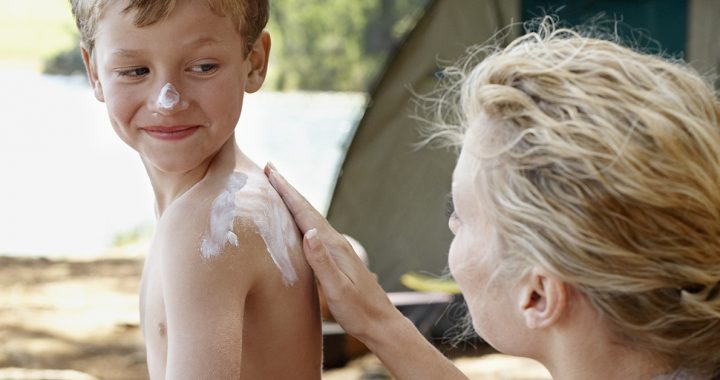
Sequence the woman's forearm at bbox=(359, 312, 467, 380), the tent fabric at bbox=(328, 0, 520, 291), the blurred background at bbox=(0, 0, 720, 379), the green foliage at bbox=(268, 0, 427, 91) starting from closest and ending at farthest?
the woman's forearm at bbox=(359, 312, 467, 380), the blurred background at bbox=(0, 0, 720, 379), the tent fabric at bbox=(328, 0, 520, 291), the green foliage at bbox=(268, 0, 427, 91)

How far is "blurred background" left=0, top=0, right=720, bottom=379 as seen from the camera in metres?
5.62

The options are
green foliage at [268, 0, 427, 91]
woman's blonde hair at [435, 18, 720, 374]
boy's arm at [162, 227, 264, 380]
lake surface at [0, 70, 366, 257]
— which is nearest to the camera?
woman's blonde hair at [435, 18, 720, 374]

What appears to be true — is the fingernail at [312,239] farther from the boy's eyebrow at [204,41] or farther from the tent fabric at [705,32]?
the tent fabric at [705,32]

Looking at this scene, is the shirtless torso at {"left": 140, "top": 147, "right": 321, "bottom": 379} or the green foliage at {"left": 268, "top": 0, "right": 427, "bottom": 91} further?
the green foliage at {"left": 268, "top": 0, "right": 427, "bottom": 91}

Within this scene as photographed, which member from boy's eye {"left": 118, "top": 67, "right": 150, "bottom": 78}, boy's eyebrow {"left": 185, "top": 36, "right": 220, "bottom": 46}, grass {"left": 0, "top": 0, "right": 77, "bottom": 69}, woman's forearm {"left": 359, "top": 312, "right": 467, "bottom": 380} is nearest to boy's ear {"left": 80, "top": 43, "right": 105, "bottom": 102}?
boy's eye {"left": 118, "top": 67, "right": 150, "bottom": 78}

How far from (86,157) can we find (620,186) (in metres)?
10.1

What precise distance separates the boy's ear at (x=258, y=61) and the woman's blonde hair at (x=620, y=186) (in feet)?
1.65

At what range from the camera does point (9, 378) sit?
5.27 meters

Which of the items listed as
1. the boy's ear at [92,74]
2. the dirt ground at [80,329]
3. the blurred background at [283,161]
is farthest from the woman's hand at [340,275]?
the dirt ground at [80,329]

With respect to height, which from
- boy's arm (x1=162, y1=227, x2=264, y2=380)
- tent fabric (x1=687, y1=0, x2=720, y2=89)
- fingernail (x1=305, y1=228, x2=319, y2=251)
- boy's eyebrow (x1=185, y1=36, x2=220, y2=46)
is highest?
tent fabric (x1=687, y1=0, x2=720, y2=89)

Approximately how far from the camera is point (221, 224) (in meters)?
1.66

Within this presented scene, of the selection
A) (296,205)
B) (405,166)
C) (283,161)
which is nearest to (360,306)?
(296,205)

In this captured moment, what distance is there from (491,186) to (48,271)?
6.62 metres

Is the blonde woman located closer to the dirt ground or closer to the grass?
the dirt ground
